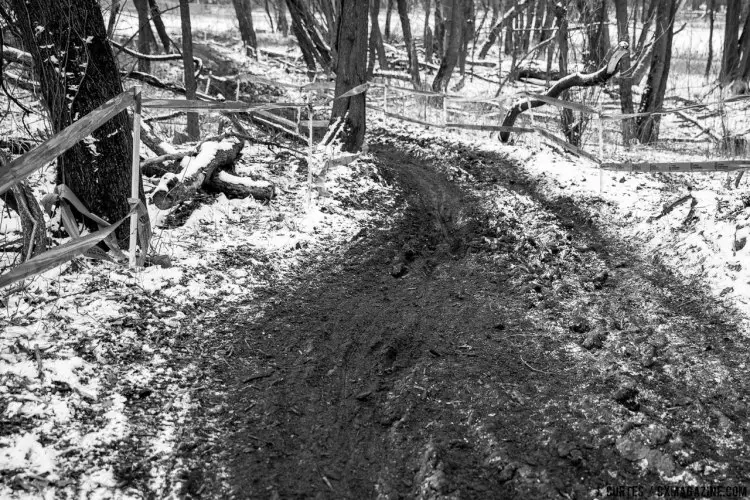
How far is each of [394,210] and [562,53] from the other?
7518mm

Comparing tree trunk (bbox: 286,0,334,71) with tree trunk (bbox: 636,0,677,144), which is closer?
tree trunk (bbox: 636,0,677,144)

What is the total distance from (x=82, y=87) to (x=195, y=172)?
1.80m

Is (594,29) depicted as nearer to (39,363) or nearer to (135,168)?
(135,168)

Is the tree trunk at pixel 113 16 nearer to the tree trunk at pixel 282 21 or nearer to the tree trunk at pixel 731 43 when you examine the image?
the tree trunk at pixel 731 43

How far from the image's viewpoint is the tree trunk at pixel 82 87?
4.83m

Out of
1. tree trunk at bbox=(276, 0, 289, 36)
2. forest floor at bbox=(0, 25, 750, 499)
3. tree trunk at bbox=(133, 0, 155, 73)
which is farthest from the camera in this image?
tree trunk at bbox=(276, 0, 289, 36)

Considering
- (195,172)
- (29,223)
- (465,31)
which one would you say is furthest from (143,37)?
(29,223)

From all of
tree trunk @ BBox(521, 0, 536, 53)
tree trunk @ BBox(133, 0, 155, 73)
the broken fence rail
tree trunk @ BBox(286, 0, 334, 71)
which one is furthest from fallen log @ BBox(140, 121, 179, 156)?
tree trunk @ BBox(521, 0, 536, 53)

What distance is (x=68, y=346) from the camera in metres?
3.93

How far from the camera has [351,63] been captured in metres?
10.5

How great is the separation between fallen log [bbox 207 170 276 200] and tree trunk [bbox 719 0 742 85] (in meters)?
19.5

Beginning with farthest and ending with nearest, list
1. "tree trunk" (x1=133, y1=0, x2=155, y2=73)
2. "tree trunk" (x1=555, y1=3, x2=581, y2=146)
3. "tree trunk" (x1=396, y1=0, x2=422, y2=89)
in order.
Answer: "tree trunk" (x1=396, y1=0, x2=422, y2=89)
"tree trunk" (x1=133, y1=0, x2=155, y2=73)
"tree trunk" (x1=555, y1=3, x2=581, y2=146)

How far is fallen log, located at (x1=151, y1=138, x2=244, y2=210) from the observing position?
6.16 meters

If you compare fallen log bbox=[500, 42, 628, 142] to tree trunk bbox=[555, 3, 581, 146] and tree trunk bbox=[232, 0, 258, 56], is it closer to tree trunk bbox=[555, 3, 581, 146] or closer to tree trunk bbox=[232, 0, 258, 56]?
tree trunk bbox=[555, 3, 581, 146]
